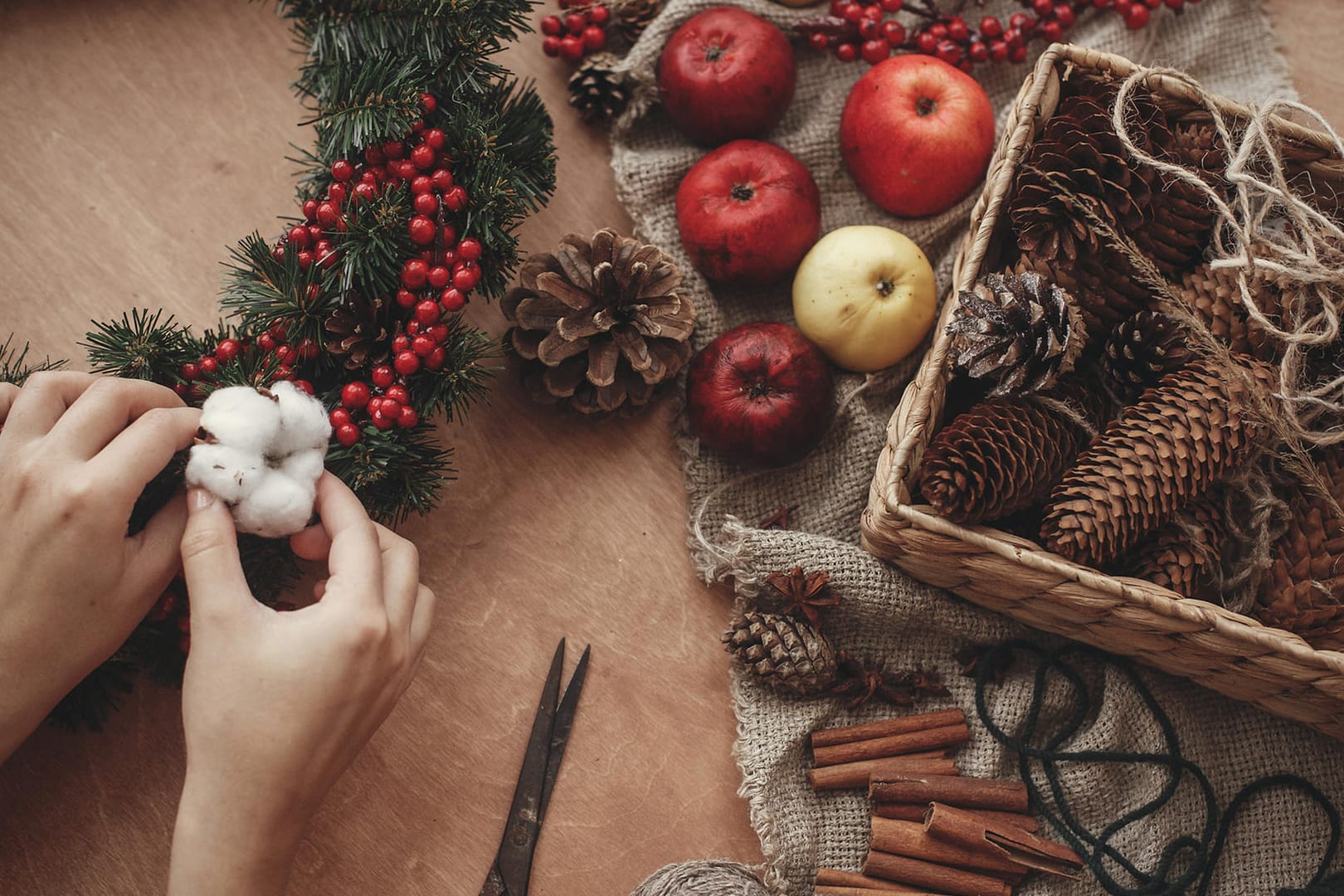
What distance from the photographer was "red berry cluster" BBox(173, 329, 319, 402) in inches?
42.0

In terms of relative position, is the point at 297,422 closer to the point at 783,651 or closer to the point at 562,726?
the point at 562,726

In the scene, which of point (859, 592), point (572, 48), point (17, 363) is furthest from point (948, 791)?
point (17, 363)

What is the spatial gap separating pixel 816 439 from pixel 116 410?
33.3 inches

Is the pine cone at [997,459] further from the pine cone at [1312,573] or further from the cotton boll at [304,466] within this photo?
the cotton boll at [304,466]

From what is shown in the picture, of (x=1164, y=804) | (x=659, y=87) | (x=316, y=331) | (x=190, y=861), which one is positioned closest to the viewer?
(x=190, y=861)

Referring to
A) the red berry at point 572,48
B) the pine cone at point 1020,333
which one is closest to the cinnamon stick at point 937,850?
the pine cone at point 1020,333

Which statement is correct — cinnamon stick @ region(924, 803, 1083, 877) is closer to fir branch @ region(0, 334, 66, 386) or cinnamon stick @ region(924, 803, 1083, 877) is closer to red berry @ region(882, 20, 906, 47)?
red berry @ region(882, 20, 906, 47)

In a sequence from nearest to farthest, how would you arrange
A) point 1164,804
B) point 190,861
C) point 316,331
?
point 190,861
point 316,331
point 1164,804

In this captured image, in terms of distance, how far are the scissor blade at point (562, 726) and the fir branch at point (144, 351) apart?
62 centimetres

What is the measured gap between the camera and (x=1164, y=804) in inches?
46.9

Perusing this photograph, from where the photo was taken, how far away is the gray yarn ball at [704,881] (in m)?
1.09

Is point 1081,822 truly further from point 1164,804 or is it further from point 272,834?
point 272,834

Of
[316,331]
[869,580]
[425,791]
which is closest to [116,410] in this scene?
[316,331]

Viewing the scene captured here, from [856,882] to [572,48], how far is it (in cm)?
121
